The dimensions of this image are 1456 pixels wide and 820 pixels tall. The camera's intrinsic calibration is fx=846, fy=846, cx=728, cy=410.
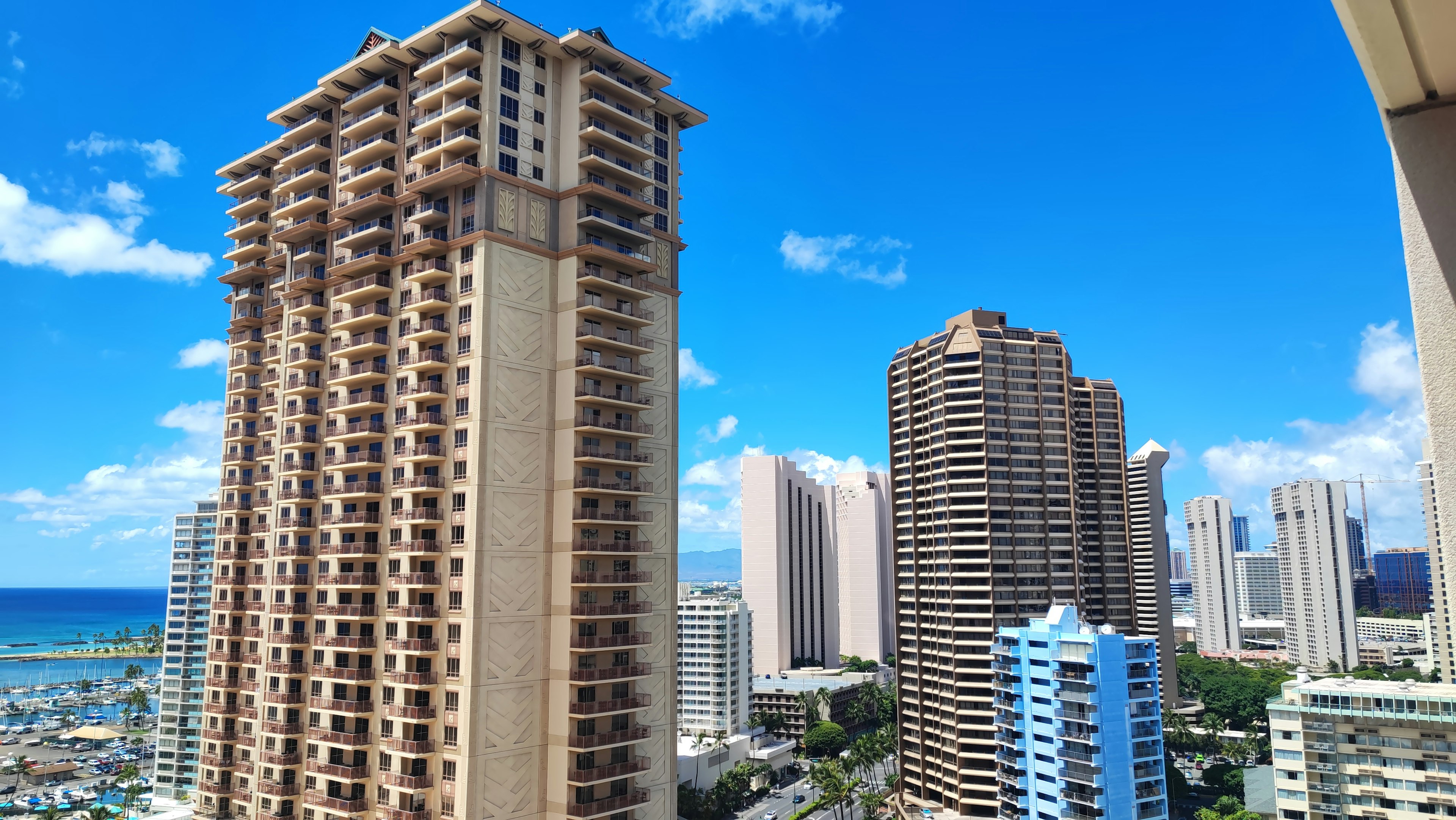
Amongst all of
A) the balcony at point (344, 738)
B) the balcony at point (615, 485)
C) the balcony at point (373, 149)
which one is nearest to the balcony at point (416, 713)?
the balcony at point (344, 738)

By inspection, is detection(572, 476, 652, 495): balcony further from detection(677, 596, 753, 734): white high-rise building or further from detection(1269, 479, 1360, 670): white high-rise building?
detection(1269, 479, 1360, 670): white high-rise building

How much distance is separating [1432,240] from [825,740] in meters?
125

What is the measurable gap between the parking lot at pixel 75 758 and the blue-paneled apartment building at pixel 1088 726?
103840 millimetres

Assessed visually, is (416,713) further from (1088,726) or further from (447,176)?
(1088,726)

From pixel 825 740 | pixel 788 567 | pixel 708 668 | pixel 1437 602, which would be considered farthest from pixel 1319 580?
pixel 708 668

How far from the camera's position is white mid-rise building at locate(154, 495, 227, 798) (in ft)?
252

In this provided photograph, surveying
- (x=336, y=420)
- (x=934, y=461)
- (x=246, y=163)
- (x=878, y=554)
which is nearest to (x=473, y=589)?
(x=336, y=420)

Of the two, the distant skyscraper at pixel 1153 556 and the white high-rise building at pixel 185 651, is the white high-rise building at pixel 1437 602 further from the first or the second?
the white high-rise building at pixel 185 651

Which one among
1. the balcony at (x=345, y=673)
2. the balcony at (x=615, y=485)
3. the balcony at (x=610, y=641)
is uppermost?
the balcony at (x=615, y=485)

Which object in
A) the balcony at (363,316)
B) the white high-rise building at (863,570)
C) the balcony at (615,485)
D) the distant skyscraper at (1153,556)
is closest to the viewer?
the balcony at (615,485)

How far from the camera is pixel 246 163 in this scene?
60750mm

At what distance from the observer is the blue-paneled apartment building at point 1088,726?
62.4 meters

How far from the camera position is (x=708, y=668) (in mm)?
119438

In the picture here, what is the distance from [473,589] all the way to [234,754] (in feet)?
83.9
